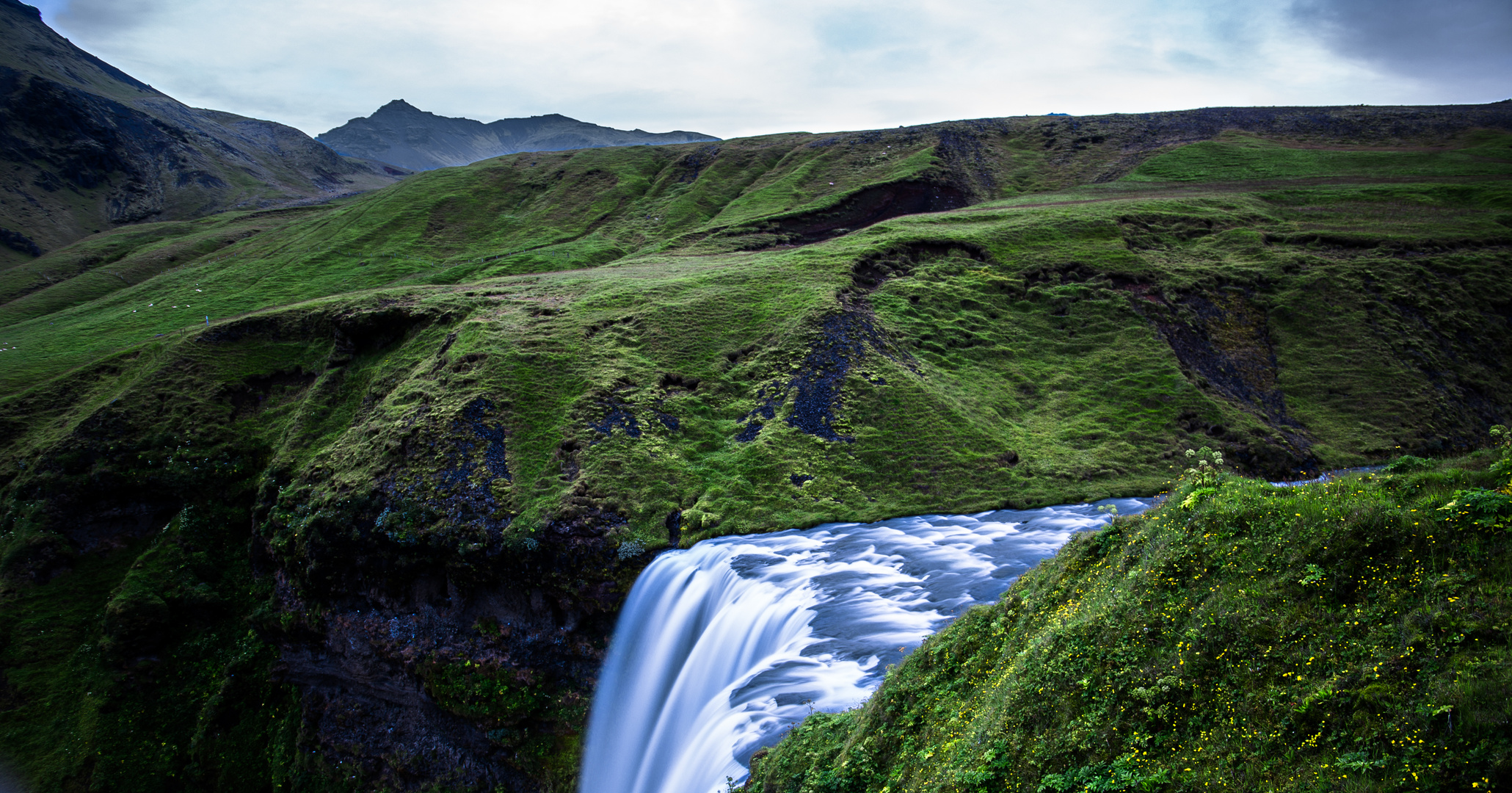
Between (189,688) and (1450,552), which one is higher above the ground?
(1450,552)

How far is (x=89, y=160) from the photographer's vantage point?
144m

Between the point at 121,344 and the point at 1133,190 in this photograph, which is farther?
the point at 1133,190

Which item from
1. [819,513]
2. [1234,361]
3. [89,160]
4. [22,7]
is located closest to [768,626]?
[819,513]

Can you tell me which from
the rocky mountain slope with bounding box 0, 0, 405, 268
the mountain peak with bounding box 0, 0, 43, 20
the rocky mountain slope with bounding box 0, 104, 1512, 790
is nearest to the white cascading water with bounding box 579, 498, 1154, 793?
the rocky mountain slope with bounding box 0, 104, 1512, 790

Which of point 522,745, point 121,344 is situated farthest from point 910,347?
point 121,344

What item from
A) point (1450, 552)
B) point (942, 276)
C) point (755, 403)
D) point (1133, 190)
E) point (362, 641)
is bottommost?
point (362, 641)

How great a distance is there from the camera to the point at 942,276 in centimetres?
4847

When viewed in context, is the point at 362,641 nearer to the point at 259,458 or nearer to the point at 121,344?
the point at 259,458

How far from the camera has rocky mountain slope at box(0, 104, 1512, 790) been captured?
28.4m

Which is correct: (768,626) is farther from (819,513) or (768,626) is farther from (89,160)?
(89,160)

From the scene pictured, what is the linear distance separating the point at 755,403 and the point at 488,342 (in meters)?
15.0

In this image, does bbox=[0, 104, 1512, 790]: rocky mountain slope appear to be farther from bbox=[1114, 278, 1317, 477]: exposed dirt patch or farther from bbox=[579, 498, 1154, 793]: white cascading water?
bbox=[579, 498, 1154, 793]: white cascading water

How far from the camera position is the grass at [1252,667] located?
7.24m

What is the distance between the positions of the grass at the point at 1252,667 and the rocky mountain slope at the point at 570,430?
55.6 feet
